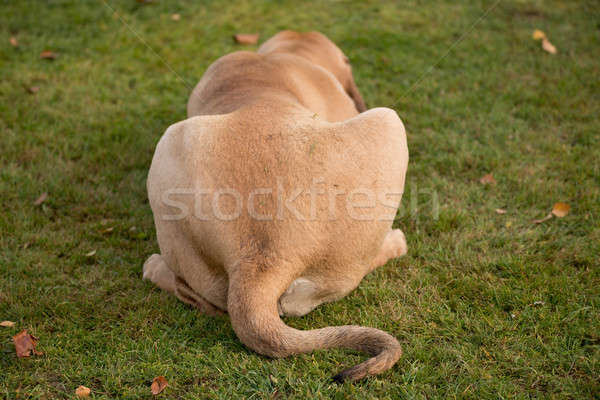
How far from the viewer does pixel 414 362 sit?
2.72 m

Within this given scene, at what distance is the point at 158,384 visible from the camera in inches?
104

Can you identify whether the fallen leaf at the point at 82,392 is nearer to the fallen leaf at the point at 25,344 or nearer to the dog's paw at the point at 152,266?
the fallen leaf at the point at 25,344

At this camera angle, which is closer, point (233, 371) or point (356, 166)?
point (233, 371)

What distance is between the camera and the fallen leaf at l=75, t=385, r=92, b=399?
2604 millimetres

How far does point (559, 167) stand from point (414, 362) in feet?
8.91

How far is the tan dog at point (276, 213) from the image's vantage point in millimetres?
2559

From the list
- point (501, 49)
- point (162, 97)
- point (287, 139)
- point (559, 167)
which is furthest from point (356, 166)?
point (501, 49)

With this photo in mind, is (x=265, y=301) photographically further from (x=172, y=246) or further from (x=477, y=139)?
(x=477, y=139)

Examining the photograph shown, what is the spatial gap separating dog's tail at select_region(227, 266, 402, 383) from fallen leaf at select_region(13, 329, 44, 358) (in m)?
1.23

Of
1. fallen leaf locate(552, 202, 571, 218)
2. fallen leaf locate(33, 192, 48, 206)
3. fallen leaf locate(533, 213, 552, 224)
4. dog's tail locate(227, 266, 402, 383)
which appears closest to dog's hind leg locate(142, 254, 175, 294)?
dog's tail locate(227, 266, 402, 383)

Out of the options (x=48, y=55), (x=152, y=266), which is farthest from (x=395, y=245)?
(x=48, y=55)

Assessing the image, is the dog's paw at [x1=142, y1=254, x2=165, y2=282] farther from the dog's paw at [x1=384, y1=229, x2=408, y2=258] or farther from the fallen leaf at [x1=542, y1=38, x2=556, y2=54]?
the fallen leaf at [x1=542, y1=38, x2=556, y2=54]

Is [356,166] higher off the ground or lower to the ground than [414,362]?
higher

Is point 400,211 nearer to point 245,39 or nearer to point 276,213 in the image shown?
point 276,213
